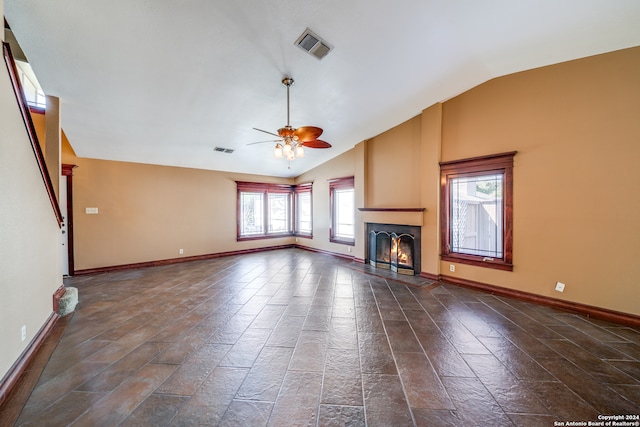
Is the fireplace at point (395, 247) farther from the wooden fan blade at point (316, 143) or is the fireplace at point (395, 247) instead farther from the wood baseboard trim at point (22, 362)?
the wood baseboard trim at point (22, 362)

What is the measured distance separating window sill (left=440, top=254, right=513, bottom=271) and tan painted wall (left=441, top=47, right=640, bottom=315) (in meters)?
0.10

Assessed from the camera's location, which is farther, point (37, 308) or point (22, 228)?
point (37, 308)

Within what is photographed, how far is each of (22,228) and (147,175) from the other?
3.68 m

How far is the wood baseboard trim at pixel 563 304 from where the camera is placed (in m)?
2.72

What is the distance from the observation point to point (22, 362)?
6.27 ft


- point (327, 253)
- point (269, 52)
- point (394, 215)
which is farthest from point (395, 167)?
point (269, 52)

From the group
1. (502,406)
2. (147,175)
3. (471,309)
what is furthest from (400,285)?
(147,175)

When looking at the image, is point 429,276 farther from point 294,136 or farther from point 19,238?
point 19,238

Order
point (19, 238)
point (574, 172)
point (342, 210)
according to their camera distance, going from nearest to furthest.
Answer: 1. point (19, 238)
2. point (574, 172)
3. point (342, 210)

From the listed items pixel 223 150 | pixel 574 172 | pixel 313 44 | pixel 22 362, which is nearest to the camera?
pixel 22 362

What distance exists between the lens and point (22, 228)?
2.08m

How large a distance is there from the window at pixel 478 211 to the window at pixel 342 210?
233 centimetres

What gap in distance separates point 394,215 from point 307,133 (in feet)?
9.08

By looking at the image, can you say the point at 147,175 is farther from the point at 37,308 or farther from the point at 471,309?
the point at 471,309
